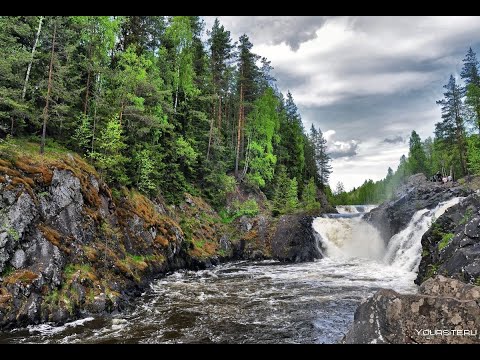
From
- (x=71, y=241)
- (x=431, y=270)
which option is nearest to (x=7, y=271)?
(x=71, y=241)

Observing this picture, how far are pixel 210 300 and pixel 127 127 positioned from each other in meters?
14.2

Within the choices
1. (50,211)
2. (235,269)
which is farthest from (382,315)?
(235,269)

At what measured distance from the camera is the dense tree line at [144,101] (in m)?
20.3

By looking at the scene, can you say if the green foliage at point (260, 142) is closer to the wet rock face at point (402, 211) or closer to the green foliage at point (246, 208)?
the green foliage at point (246, 208)

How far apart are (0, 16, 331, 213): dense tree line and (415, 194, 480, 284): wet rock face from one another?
18.0 meters

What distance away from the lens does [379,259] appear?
28641mm

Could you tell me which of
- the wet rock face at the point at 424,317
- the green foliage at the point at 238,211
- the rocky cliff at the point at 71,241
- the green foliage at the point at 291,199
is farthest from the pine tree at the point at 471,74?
the wet rock face at the point at 424,317

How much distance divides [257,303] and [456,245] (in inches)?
374

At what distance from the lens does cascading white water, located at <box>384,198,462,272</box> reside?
77.3ft

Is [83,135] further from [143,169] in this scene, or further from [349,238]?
[349,238]

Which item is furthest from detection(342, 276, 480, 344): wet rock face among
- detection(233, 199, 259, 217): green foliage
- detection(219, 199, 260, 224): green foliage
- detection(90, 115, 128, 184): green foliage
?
detection(233, 199, 259, 217): green foliage

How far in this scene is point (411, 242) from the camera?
2559 centimetres

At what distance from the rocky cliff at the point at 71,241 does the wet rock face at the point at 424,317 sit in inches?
431
